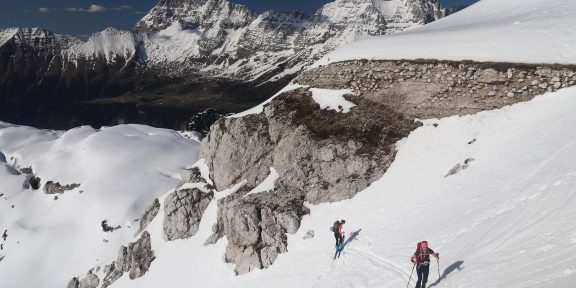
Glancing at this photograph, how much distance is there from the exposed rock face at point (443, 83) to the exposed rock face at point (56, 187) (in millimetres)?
64563

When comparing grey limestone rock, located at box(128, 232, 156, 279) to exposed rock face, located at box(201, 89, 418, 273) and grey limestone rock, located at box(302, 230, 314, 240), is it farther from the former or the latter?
grey limestone rock, located at box(302, 230, 314, 240)

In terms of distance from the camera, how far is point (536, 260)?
57.7ft

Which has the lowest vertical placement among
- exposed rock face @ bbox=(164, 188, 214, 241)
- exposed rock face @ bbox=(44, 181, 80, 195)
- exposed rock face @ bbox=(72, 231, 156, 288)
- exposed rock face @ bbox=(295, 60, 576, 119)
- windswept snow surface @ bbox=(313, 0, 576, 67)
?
exposed rock face @ bbox=(44, 181, 80, 195)

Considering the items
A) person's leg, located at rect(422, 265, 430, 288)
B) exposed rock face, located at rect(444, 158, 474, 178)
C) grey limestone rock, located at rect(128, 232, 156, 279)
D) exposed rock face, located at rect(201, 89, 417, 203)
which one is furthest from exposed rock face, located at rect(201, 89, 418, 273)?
person's leg, located at rect(422, 265, 430, 288)

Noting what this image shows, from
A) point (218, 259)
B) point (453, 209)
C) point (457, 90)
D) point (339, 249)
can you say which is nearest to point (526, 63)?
point (457, 90)

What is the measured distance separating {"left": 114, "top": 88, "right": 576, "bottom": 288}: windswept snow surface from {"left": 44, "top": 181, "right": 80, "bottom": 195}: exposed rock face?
5580 cm

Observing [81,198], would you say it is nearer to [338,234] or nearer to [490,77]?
[338,234]

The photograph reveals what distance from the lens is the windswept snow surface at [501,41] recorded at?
34875mm

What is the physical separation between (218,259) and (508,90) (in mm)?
26754

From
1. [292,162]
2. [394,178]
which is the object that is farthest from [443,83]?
[292,162]

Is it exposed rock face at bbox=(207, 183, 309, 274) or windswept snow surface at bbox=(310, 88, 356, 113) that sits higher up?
windswept snow surface at bbox=(310, 88, 356, 113)

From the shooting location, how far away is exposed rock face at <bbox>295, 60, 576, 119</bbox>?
32938 millimetres

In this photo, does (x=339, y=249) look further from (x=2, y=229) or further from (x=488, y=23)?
(x=2, y=229)

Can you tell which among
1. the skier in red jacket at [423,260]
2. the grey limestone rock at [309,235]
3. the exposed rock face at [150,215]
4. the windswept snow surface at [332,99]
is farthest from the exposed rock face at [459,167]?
the exposed rock face at [150,215]
